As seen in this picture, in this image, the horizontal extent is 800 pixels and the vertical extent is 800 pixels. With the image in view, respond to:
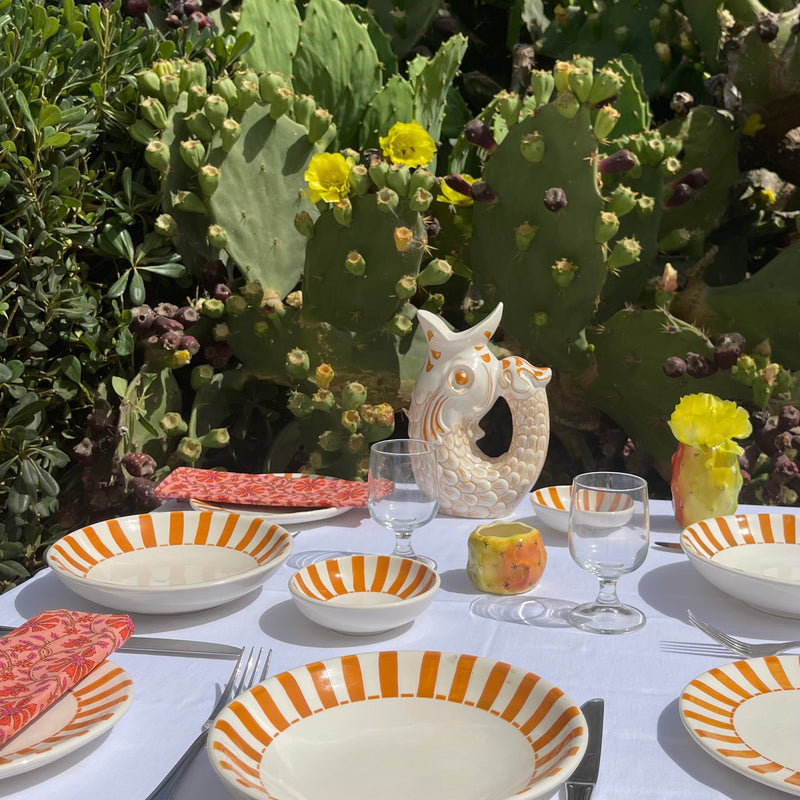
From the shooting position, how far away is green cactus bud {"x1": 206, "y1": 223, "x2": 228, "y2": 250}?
1.95 m

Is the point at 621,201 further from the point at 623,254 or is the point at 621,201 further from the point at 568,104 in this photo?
the point at 568,104

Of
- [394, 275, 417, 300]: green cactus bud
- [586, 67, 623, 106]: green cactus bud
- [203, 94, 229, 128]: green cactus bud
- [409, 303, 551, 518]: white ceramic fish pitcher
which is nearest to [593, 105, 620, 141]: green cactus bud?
[586, 67, 623, 106]: green cactus bud

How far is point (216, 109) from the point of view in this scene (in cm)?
188

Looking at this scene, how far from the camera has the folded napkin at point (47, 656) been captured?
75cm

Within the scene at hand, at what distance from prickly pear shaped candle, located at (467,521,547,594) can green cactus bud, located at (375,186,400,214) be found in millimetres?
808

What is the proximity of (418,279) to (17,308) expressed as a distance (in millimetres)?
808

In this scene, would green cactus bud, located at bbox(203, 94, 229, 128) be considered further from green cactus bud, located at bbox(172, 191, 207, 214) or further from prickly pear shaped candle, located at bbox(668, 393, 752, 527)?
prickly pear shaped candle, located at bbox(668, 393, 752, 527)

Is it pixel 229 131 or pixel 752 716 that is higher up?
pixel 229 131

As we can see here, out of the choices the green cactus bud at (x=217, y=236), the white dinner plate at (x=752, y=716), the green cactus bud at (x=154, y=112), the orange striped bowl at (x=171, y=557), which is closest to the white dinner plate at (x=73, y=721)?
the orange striped bowl at (x=171, y=557)

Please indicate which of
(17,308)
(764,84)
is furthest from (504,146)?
(17,308)

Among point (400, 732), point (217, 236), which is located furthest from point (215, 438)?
point (400, 732)

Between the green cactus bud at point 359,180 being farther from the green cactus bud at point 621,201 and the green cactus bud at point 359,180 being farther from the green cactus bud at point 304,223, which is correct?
the green cactus bud at point 621,201

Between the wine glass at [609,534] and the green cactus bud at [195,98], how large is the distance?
1344 millimetres

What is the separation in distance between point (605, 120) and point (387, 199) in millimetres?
427
